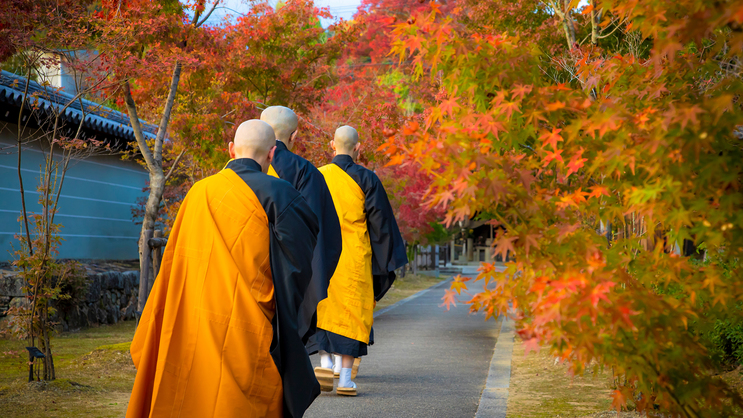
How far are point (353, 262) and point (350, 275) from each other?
11cm

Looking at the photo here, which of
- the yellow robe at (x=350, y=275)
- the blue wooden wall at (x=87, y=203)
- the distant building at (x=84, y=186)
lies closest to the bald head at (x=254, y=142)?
the yellow robe at (x=350, y=275)

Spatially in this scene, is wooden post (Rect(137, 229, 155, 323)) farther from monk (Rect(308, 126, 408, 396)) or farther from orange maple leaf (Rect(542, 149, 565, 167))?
orange maple leaf (Rect(542, 149, 565, 167))

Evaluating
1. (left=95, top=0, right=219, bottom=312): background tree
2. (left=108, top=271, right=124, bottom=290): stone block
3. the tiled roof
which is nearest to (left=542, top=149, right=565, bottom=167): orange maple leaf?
(left=95, top=0, right=219, bottom=312): background tree

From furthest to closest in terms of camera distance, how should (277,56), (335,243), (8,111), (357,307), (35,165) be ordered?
(35,165)
(277,56)
(8,111)
(357,307)
(335,243)

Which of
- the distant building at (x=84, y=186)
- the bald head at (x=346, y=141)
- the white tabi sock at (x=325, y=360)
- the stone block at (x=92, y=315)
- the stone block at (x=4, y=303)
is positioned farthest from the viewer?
the stone block at (x=92, y=315)

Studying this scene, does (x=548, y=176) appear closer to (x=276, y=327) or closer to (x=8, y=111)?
(x=276, y=327)

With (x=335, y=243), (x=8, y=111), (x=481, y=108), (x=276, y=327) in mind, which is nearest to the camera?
(x=481, y=108)

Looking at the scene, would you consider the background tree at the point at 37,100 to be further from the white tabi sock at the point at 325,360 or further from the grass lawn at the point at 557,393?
the grass lawn at the point at 557,393

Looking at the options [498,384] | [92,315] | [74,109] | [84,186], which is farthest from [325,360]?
[84,186]

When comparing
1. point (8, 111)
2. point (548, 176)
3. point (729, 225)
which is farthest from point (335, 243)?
point (8, 111)

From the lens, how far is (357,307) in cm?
519

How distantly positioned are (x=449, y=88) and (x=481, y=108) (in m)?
0.16

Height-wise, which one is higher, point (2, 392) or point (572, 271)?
point (572, 271)

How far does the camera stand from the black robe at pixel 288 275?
116 inches
